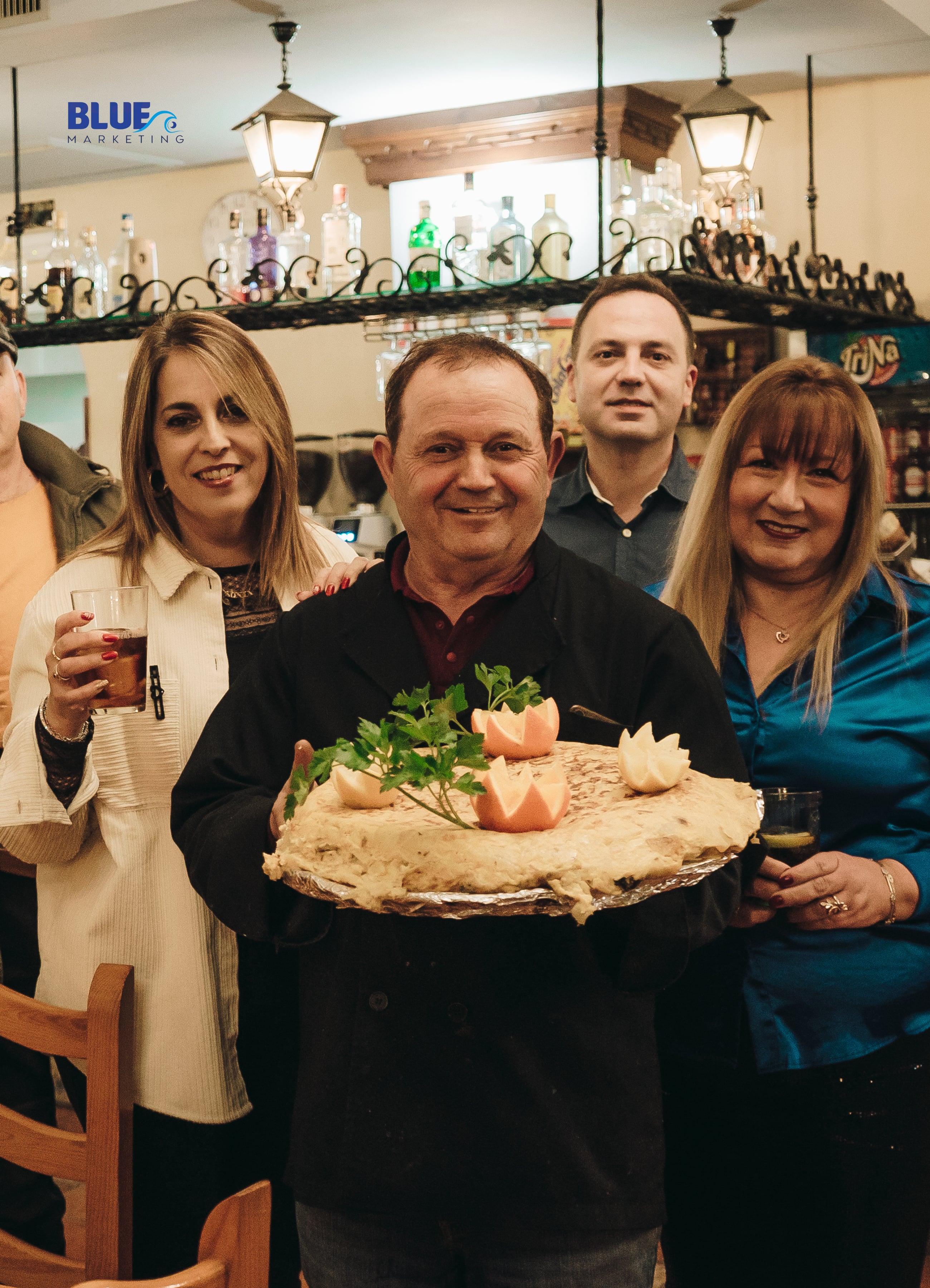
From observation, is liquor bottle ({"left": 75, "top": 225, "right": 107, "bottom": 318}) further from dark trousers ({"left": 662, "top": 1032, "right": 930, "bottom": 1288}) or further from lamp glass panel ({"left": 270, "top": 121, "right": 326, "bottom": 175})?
dark trousers ({"left": 662, "top": 1032, "right": 930, "bottom": 1288})

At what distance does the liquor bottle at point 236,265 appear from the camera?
14.8 feet

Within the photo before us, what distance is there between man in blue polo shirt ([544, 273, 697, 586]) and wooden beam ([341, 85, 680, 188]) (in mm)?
3121

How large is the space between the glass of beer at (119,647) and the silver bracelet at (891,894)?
100 centimetres

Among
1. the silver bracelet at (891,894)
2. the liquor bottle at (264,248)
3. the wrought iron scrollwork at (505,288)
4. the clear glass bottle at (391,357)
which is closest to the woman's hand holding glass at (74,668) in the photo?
the silver bracelet at (891,894)

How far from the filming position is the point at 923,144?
5.39 meters

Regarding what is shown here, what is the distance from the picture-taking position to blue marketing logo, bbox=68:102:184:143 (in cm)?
585

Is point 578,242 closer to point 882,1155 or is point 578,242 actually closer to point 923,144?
point 923,144

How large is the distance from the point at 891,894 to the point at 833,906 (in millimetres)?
84

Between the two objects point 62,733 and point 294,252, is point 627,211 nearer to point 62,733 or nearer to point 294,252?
point 294,252

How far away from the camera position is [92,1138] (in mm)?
1410

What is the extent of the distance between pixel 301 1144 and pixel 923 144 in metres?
5.29

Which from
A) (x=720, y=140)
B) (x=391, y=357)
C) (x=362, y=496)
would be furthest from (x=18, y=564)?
(x=362, y=496)

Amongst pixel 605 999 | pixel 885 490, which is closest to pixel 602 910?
pixel 605 999

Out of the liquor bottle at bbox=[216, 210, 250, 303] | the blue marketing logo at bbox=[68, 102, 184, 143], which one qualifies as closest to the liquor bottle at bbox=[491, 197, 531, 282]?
the liquor bottle at bbox=[216, 210, 250, 303]
